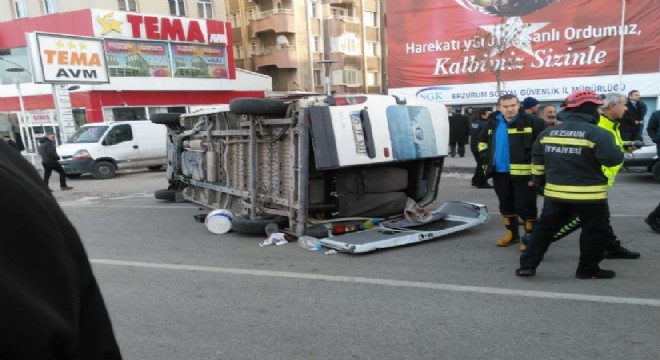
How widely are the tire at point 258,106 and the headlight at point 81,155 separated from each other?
1124 cm

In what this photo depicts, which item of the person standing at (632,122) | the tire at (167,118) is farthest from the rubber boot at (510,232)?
the tire at (167,118)

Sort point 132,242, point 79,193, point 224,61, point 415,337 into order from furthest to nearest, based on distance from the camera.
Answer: point 224,61 → point 79,193 → point 132,242 → point 415,337

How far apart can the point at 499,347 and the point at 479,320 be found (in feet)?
1.38

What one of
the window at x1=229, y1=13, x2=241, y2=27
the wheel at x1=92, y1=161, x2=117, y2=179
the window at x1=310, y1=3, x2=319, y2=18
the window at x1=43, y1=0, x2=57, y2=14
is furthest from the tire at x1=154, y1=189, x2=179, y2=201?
the window at x1=310, y1=3, x2=319, y2=18

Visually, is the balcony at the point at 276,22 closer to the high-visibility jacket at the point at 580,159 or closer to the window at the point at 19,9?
the window at the point at 19,9

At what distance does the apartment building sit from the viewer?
35.8 metres

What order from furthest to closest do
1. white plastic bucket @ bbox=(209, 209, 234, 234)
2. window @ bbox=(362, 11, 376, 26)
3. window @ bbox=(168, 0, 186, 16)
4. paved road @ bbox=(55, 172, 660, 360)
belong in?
window @ bbox=(362, 11, 376, 26)
window @ bbox=(168, 0, 186, 16)
white plastic bucket @ bbox=(209, 209, 234, 234)
paved road @ bbox=(55, 172, 660, 360)

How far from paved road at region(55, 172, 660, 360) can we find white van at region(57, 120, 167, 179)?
10.1 m

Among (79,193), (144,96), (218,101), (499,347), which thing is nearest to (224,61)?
(218,101)

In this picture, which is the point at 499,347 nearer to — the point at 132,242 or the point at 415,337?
the point at 415,337

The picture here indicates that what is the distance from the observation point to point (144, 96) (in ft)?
82.5

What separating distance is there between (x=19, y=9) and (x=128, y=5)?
19.4 ft

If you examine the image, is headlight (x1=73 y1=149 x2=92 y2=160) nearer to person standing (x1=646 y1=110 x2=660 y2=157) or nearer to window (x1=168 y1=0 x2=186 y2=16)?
person standing (x1=646 y1=110 x2=660 y2=157)

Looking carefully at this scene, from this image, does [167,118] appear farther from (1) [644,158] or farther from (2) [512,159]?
A: (1) [644,158]
